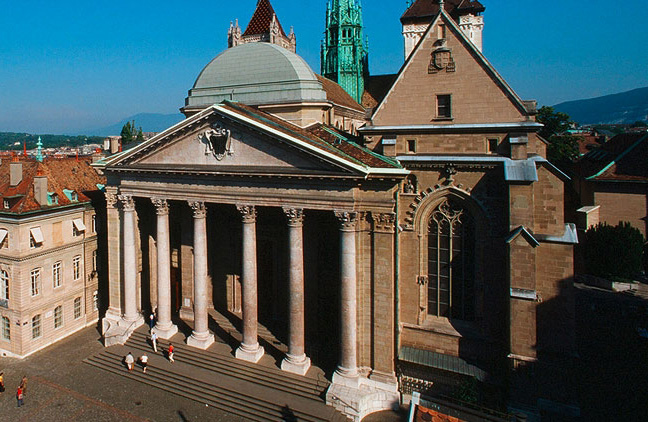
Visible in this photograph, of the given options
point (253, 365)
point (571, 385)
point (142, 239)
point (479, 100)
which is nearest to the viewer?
point (571, 385)

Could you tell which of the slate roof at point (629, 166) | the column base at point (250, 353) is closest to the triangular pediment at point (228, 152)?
the column base at point (250, 353)

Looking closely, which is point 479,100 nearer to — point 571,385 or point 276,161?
point 276,161

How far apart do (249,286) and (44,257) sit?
17.1 m

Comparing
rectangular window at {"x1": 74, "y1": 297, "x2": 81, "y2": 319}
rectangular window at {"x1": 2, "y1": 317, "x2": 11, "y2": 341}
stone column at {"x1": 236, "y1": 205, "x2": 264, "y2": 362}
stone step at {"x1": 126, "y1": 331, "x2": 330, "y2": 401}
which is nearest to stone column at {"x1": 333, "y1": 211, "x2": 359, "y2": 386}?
stone step at {"x1": 126, "y1": 331, "x2": 330, "y2": 401}

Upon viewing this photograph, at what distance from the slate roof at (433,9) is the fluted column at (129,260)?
4606cm

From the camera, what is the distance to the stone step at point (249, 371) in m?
24.0

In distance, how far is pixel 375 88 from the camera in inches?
2749

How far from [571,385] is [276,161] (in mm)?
18560

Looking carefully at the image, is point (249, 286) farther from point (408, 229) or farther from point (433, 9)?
point (433, 9)

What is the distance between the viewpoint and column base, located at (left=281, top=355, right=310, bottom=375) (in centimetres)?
2484

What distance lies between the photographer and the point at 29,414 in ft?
80.1

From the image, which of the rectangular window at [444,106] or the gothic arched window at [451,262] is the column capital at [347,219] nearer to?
the gothic arched window at [451,262]

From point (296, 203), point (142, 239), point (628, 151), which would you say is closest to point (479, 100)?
point (296, 203)

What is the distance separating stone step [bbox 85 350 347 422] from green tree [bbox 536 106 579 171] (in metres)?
49.5
